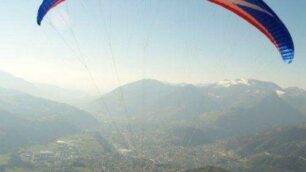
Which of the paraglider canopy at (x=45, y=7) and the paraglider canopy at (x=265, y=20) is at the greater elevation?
the paraglider canopy at (x=45, y=7)

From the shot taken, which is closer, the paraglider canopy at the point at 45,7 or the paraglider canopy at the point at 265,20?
the paraglider canopy at the point at 265,20

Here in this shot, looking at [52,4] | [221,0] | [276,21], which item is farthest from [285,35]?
[52,4]

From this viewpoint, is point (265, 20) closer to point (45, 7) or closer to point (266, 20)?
point (266, 20)

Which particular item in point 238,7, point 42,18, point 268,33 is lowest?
point 268,33

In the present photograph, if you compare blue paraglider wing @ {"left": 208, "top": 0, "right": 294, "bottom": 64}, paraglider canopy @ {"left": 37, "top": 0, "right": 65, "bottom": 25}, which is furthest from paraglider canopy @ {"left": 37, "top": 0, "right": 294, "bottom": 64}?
paraglider canopy @ {"left": 37, "top": 0, "right": 65, "bottom": 25}

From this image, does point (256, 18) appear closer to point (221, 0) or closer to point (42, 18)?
point (221, 0)

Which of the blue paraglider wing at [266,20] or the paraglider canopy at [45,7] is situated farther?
the paraglider canopy at [45,7]

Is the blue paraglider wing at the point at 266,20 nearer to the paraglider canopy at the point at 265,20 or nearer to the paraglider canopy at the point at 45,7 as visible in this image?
the paraglider canopy at the point at 265,20

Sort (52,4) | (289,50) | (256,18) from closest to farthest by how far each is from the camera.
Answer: (289,50), (256,18), (52,4)

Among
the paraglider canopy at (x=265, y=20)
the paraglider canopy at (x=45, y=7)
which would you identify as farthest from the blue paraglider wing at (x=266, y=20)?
the paraglider canopy at (x=45, y=7)

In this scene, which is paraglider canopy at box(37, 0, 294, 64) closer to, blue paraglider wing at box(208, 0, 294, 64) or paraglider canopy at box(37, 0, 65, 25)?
blue paraglider wing at box(208, 0, 294, 64)

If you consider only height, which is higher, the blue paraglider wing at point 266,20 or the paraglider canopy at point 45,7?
the paraglider canopy at point 45,7
